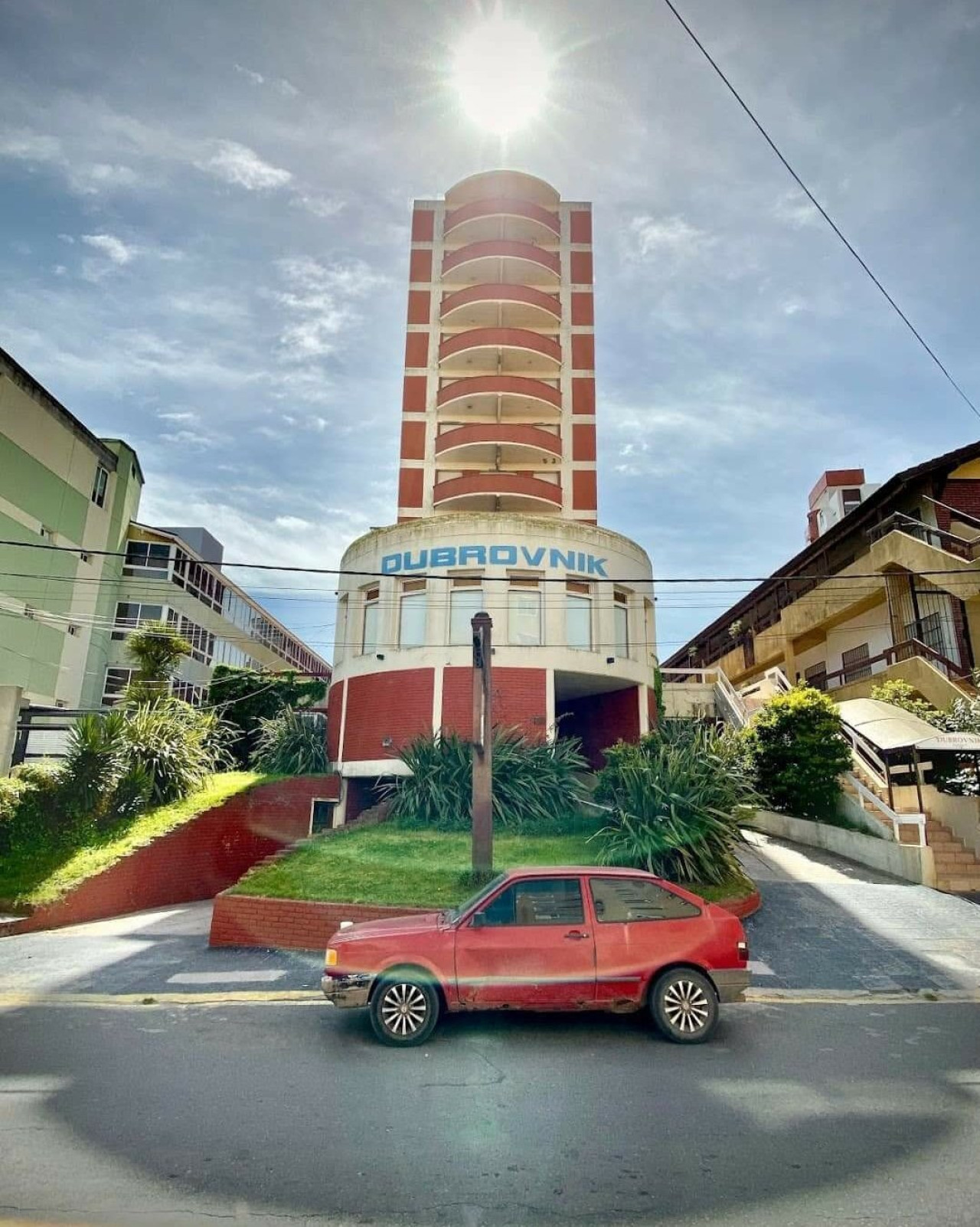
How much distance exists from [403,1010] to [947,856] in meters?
11.5

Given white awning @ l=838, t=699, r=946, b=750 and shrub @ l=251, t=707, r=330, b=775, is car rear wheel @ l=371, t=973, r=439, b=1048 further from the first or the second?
shrub @ l=251, t=707, r=330, b=775

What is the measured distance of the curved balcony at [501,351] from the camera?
3512 centimetres

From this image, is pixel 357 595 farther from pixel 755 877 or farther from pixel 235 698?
pixel 755 877

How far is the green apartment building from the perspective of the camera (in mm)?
28234

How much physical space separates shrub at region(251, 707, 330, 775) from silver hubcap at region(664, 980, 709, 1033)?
13.3 metres

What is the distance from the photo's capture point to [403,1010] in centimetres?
652

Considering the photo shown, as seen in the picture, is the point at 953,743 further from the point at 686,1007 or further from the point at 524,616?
the point at 524,616

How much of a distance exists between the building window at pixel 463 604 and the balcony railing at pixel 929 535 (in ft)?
43.3

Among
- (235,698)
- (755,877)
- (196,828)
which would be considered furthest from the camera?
(235,698)

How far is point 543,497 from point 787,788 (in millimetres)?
19670

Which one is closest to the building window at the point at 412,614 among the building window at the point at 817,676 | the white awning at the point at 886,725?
the white awning at the point at 886,725

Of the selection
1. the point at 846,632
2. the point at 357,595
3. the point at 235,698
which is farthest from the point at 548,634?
the point at 846,632

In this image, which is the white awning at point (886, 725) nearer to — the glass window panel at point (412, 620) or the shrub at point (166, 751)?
the glass window panel at point (412, 620)

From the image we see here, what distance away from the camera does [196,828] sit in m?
14.7
